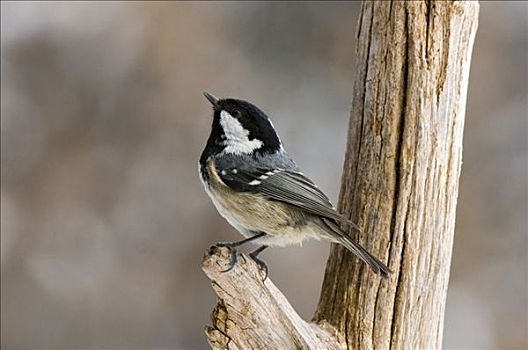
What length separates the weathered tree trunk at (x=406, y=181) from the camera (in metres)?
1.86

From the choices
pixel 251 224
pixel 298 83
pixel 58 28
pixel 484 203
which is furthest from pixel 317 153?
pixel 251 224

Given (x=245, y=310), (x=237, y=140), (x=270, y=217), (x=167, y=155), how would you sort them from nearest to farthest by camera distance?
(x=245, y=310), (x=270, y=217), (x=237, y=140), (x=167, y=155)

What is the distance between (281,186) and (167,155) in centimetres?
136

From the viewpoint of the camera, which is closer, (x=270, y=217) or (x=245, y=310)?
(x=245, y=310)

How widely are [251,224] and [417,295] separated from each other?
423 mm

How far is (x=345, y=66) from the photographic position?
134 inches

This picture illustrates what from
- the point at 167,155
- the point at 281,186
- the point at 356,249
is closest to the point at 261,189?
the point at 281,186

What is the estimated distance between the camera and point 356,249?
176 cm

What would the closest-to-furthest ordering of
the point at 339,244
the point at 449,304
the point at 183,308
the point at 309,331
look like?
the point at 309,331
the point at 339,244
the point at 183,308
the point at 449,304

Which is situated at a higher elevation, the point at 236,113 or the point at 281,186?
the point at 236,113

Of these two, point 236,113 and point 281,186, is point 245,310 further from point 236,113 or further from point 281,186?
point 236,113

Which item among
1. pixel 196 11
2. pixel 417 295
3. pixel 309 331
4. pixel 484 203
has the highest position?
pixel 196 11

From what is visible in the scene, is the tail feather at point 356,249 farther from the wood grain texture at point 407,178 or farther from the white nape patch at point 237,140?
the white nape patch at point 237,140

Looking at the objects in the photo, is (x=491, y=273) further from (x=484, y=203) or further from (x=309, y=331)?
(x=309, y=331)
